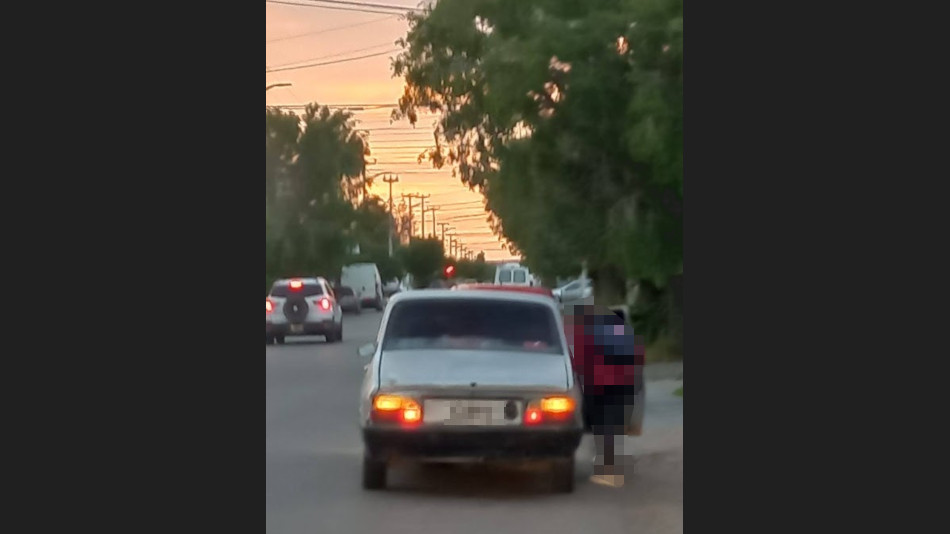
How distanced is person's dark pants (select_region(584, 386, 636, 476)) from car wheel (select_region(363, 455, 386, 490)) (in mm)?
1902

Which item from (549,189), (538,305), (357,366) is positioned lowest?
(357,366)

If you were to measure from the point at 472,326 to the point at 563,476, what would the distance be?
144 centimetres

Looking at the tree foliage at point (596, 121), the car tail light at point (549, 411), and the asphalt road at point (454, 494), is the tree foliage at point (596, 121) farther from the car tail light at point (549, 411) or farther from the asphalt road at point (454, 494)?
the car tail light at point (549, 411)

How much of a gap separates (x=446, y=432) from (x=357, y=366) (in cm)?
1852

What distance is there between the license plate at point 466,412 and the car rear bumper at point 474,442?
7 centimetres

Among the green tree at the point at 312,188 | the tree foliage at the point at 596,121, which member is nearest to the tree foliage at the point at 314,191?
the green tree at the point at 312,188

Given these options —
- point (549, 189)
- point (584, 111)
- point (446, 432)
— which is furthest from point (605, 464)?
point (549, 189)

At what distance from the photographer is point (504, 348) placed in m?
11.9

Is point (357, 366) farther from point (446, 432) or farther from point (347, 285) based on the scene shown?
point (347, 285)

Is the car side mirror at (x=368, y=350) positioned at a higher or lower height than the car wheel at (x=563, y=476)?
higher

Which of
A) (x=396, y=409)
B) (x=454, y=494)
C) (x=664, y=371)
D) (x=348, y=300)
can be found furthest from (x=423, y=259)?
(x=396, y=409)

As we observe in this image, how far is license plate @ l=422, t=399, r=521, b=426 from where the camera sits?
35.8 feet

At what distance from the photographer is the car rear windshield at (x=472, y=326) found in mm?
11938

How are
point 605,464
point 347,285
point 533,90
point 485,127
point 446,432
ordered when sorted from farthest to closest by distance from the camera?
point 347,285, point 485,127, point 533,90, point 605,464, point 446,432
